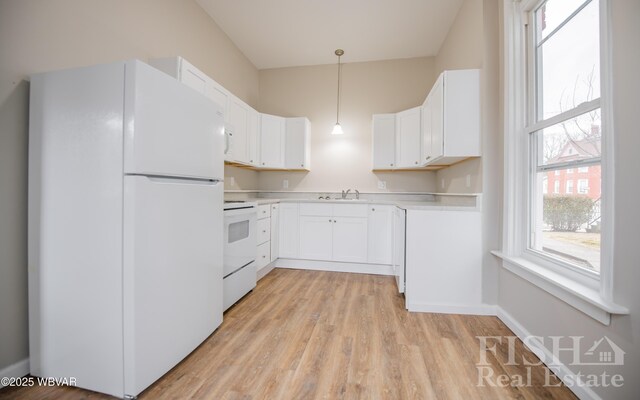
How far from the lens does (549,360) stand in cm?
148

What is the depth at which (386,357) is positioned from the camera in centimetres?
158

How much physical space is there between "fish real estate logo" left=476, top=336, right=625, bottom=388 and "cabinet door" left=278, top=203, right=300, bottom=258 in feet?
7.17

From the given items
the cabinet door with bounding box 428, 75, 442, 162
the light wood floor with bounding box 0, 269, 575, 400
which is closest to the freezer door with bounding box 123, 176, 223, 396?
the light wood floor with bounding box 0, 269, 575, 400

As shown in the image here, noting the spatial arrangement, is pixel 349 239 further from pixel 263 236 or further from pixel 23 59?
pixel 23 59

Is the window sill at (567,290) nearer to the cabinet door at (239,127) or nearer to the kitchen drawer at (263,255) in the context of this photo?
the kitchen drawer at (263,255)

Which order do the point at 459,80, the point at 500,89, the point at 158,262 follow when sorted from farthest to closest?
1. the point at 459,80
2. the point at 500,89
3. the point at 158,262

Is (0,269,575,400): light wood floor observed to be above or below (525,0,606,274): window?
below

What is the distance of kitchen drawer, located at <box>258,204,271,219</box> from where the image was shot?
2958 millimetres

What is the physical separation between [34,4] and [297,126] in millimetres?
2665

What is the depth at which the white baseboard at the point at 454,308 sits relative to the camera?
2164mm

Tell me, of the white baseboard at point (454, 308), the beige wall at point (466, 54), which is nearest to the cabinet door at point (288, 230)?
the white baseboard at point (454, 308)

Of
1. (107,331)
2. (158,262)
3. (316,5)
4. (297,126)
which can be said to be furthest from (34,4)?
(297,126)

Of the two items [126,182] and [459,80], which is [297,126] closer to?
[459,80]

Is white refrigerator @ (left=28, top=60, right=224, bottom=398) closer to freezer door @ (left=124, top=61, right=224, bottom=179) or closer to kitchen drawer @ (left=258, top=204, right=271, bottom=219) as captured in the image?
freezer door @ (left=124, top=61, right=224, bottom=179)
